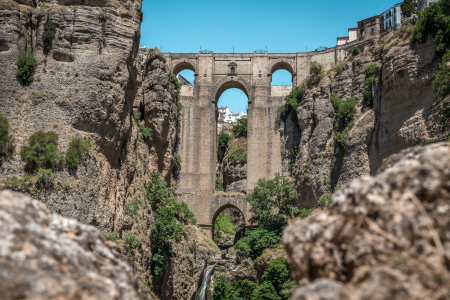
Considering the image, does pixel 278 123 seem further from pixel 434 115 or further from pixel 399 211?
pixel 399 211

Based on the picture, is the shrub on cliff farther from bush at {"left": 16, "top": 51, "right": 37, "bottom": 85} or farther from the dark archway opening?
bush at {"left": 16, "top": 51, "right": 37, "bottom": 85}

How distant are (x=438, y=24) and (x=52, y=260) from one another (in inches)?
889

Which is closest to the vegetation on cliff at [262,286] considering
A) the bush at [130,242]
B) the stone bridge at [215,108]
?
the stone bridge at [215,108]

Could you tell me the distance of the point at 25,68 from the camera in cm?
1720

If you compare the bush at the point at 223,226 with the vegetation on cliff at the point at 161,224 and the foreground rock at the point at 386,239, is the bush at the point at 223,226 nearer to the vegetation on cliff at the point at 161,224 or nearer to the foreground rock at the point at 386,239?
the vegetation on cliff at the point at 161,224

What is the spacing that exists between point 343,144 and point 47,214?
91.0 feet

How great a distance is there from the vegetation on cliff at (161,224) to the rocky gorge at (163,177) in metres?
0.12

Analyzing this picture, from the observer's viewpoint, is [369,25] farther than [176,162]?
Yes

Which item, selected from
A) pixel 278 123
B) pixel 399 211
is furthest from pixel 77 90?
pixel 278 123

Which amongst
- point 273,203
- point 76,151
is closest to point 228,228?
point 273,203

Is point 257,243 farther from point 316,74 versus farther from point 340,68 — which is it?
point 340,68

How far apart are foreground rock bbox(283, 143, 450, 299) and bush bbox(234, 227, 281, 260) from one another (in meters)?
28.0

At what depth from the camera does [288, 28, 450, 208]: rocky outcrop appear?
2198cm

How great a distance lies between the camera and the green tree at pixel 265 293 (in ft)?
86.7
